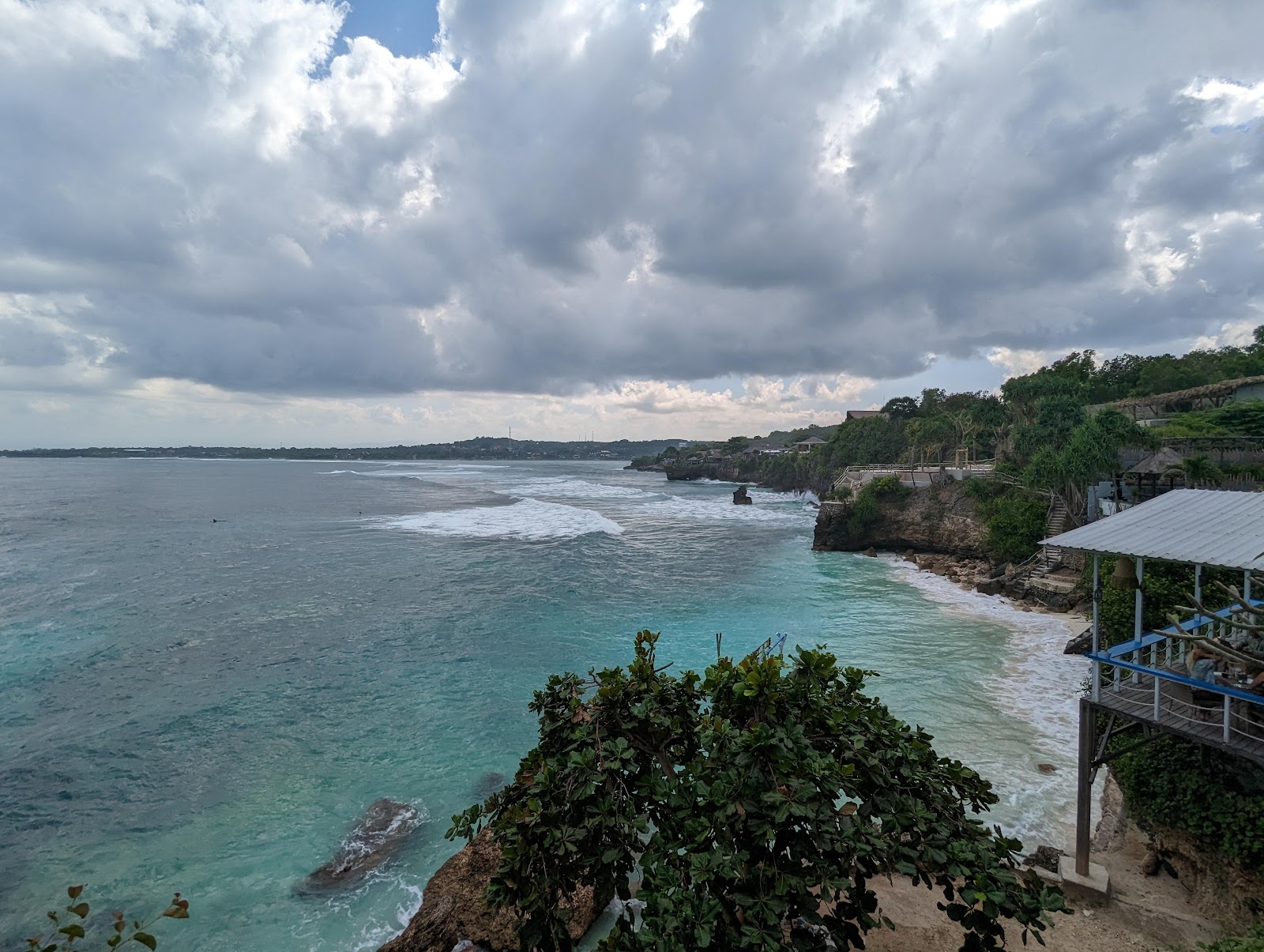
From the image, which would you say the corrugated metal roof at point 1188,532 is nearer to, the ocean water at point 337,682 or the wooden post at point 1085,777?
the wooden post at point 1085,777

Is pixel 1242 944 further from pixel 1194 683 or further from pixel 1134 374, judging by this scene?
pixel 1134 374

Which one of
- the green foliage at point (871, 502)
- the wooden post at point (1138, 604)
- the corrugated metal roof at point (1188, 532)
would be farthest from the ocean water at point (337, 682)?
the corrugated metal roof at point (1188, 532)

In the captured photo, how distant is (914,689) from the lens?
16.4 metres

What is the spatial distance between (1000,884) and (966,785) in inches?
31.8

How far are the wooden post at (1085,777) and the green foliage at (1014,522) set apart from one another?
2380 cm

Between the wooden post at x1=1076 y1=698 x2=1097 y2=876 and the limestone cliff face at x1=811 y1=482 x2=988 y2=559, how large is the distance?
89.9 ft

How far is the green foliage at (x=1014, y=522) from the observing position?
97.1 ft

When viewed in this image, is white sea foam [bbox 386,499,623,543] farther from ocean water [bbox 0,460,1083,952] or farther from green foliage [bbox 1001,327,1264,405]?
green foliage [bbox 1001,327,1264,405]

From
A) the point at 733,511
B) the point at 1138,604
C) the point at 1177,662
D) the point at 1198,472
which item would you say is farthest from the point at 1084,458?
the point at 733,511

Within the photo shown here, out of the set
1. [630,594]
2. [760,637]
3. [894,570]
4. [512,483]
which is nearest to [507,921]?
[760,637]

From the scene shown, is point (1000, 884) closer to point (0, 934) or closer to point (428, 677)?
point (0, 934)

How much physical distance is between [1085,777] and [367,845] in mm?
11478

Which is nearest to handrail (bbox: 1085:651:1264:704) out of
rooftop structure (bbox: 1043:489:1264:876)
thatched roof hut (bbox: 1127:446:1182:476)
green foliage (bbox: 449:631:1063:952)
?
rooftop structure (bbox: 1043:489:1264:876)

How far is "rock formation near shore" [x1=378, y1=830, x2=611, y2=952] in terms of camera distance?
783 cm
